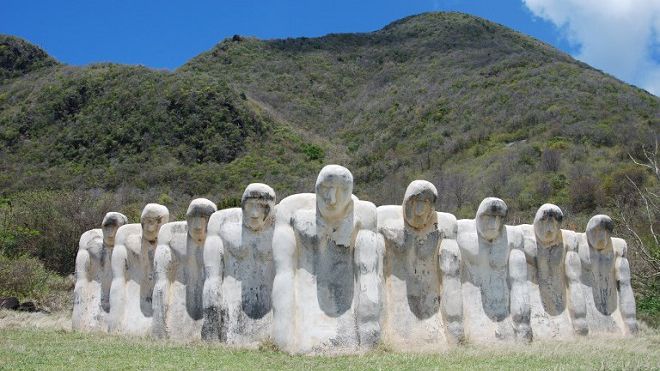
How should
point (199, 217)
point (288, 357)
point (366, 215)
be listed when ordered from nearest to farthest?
point (288, 357) < point (366, 215) < point (199, 217)

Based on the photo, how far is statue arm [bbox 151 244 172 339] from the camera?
A: 11.4 m

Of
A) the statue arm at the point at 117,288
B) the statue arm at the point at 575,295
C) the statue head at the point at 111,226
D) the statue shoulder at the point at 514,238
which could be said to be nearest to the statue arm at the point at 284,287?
the statue shoulder at the point at 514,238

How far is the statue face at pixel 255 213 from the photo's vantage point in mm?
10656

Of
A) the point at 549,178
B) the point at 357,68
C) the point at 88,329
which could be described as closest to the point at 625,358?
the point at 88,329

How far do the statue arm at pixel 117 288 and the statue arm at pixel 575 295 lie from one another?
685 centimetres

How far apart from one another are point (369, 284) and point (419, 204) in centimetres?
142

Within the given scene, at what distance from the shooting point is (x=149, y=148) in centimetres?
3625

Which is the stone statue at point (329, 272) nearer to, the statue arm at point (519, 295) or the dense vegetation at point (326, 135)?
the statue arm at point (519, 295)

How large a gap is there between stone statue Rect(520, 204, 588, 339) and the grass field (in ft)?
1.78

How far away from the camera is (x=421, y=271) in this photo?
10.6 meters

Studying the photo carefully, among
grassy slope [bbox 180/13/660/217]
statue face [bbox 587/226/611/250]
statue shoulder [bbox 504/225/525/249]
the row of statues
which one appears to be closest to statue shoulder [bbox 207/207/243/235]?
the row of statues

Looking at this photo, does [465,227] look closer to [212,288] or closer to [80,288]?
[212,288]

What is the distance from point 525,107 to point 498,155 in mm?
6186

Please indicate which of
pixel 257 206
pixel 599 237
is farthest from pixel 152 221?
pixel 599 237
